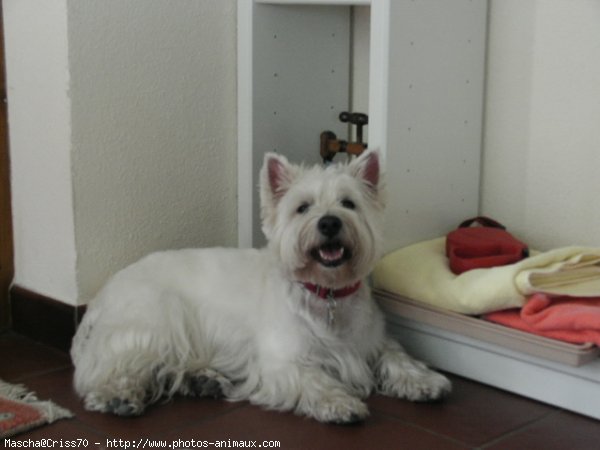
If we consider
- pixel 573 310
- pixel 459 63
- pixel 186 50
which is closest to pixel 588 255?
pixel 573 310

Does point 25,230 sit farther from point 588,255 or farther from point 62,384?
point 588,255

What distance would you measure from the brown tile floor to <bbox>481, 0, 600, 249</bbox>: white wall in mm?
613

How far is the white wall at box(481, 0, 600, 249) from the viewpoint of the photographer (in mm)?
2473

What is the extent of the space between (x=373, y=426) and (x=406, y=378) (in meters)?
0.20

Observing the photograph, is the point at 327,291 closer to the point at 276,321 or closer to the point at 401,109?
the point at 276,321

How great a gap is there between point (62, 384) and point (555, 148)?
1.43m

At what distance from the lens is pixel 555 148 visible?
255 centimetres

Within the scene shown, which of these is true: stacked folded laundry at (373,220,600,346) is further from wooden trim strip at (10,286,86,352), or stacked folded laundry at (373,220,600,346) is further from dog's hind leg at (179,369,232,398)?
wooden trim strip at (10,286,86,352)

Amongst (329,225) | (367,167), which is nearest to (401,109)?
(367,167)

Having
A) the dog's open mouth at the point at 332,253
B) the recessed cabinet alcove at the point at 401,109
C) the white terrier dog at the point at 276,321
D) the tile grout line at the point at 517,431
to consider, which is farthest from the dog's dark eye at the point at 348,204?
the tile grout line at the point at 517,431

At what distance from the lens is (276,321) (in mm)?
2164

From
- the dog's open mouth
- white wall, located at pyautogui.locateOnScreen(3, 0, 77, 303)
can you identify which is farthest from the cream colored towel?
white wall, located at pyautogui.locateOnScreen(3, 0, 77, 303)

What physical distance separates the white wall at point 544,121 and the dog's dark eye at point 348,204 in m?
0.74

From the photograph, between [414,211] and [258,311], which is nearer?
[258,311]
